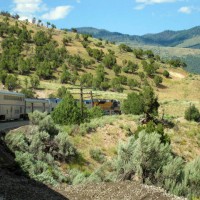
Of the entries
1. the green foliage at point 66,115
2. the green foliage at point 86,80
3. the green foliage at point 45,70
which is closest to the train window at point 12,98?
the green foliage at point 66,115

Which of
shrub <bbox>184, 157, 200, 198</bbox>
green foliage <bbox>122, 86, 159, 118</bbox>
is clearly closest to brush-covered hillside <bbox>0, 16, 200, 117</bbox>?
green foliage <bbox>122, 86, 159, 118</bbox>

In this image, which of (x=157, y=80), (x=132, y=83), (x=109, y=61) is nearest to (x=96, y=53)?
(x=109, y=61)

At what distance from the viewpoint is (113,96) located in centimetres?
10094

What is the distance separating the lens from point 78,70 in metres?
133

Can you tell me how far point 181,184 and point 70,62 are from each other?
117619mm

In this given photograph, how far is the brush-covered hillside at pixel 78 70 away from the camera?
104300mm

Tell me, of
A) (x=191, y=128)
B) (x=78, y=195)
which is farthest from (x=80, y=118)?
(x=78, y=195)

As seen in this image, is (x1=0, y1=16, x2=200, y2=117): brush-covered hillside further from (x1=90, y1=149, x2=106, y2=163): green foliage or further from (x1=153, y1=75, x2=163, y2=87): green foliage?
(x1=90, y1=149, x2=106, y2=163): green foliage

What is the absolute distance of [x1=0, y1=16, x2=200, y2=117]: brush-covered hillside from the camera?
104300mm

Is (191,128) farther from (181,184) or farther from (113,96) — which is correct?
(113,96)

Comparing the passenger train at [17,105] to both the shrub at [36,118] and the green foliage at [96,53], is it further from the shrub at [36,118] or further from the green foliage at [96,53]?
the green foliage at [96,53]

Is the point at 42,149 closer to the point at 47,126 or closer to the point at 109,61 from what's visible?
the point at 47,126

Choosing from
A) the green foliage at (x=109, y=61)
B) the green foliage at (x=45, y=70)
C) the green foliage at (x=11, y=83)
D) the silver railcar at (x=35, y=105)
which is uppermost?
the green foliage at (x=109, y=61)

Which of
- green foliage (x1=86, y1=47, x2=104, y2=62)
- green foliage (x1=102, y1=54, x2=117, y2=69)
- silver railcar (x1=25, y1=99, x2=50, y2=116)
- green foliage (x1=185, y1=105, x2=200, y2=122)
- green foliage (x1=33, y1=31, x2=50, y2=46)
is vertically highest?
green foliage (x1=33, y1=31, x2=50, y2=46)
